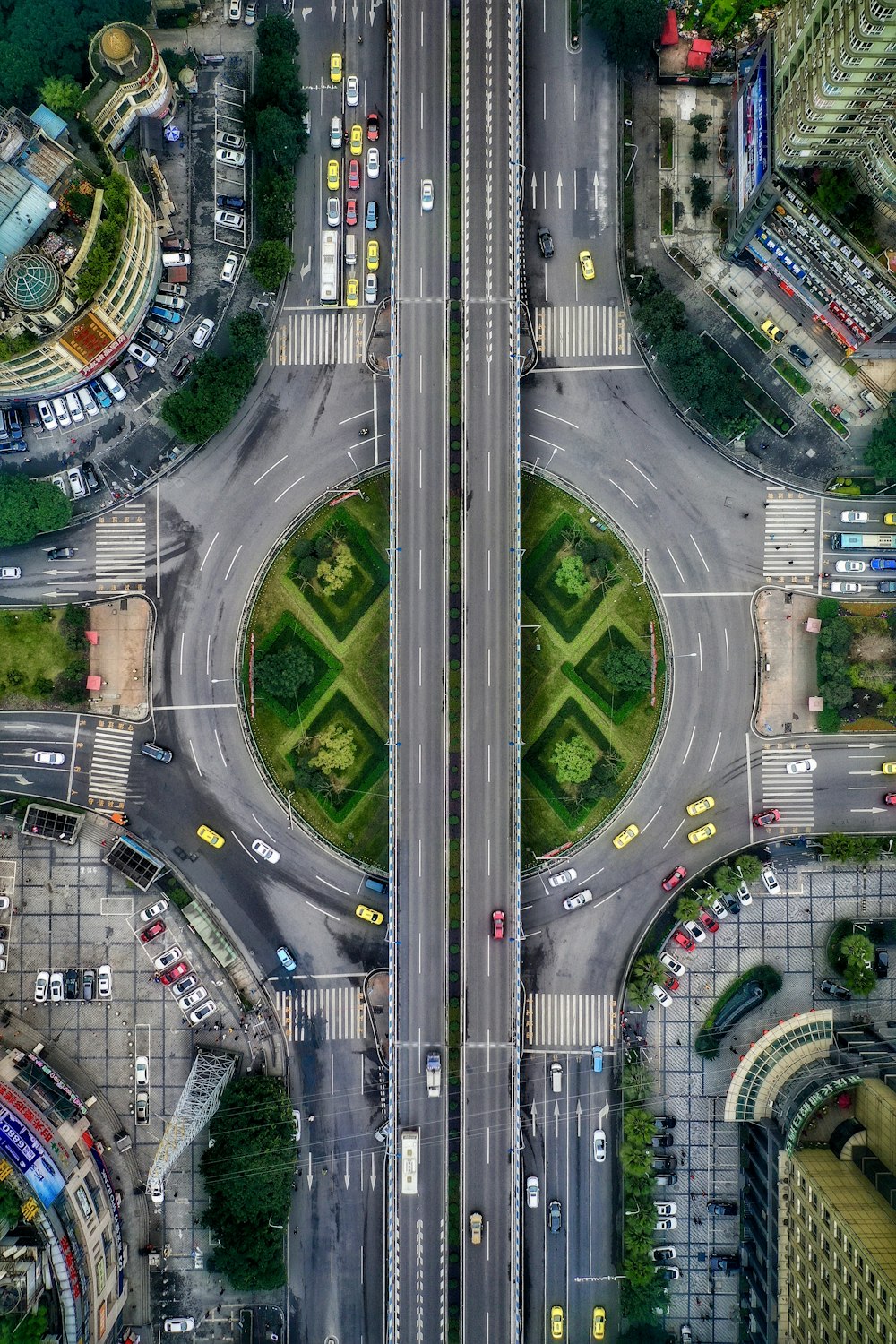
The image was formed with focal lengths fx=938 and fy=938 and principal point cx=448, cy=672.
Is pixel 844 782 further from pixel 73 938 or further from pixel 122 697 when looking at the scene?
pixel 73 938

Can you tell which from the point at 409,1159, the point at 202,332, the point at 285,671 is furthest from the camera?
the point at 202,332

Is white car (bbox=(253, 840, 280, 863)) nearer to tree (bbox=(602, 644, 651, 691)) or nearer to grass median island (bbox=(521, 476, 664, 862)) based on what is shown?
grass median island (bbox=(521, 476, 664, 862))

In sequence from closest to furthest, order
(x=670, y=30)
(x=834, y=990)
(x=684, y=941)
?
1. (x=670, y=30)
2. (x=684, y=941)
3. (x=834, y=990)

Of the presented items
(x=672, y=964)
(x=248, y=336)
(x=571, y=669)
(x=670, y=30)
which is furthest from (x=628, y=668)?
(x=670, y=30)

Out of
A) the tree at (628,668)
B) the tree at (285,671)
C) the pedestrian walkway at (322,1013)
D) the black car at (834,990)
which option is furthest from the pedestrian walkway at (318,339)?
the black car at (834,990)

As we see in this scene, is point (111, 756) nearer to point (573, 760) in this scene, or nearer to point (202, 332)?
point (202, 332)

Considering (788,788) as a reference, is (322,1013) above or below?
below

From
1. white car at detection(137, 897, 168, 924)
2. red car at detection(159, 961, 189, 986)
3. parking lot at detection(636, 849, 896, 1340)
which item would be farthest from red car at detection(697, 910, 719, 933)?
white car at detection(137, 897, 168, 924)
